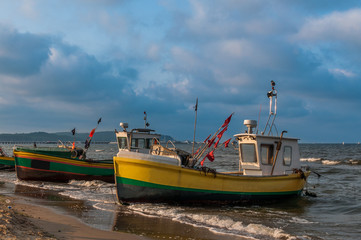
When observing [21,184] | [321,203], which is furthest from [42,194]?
[321,203]

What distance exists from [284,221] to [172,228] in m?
4.20

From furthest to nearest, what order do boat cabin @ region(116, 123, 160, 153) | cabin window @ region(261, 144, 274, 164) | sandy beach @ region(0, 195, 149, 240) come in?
boat cabin @ region(116, 123, 160, 153)
cabin window @ region(261, 144, 274, 164)
sandy beach @ region(0, 195, 149, 240)

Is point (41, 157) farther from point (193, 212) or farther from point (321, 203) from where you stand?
point (321, 203)

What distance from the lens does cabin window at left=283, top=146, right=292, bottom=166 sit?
15883mm

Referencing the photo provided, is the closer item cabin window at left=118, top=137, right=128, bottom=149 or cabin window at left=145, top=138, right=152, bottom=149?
cabin window at left=118, top=137, right=128, bottom=149

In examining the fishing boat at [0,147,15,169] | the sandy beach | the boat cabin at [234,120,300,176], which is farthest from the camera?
the fishing boat at [0,147,15,169]

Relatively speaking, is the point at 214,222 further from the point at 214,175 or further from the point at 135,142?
A: the point at 135,142

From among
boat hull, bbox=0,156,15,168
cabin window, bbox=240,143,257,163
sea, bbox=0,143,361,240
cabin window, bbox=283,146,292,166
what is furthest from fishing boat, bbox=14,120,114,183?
cabin window, bbox=283,146,292,166

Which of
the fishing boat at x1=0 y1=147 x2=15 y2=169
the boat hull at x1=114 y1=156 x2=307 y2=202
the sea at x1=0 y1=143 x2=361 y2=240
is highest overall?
the boat hull at x1=114 y1=156 x2=307 y2=202

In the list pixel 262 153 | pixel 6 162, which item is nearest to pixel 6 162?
pixel 6 162

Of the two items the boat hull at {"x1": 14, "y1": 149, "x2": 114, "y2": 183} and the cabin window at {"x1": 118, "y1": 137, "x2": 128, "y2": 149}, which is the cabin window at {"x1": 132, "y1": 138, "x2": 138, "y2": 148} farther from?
the boat hull at {"x1": 14, "y1": 149, "x2": 114, "y2": 183}

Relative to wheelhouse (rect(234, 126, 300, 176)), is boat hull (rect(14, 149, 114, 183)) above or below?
below

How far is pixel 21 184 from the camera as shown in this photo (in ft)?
68.0

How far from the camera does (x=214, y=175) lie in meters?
13.6
